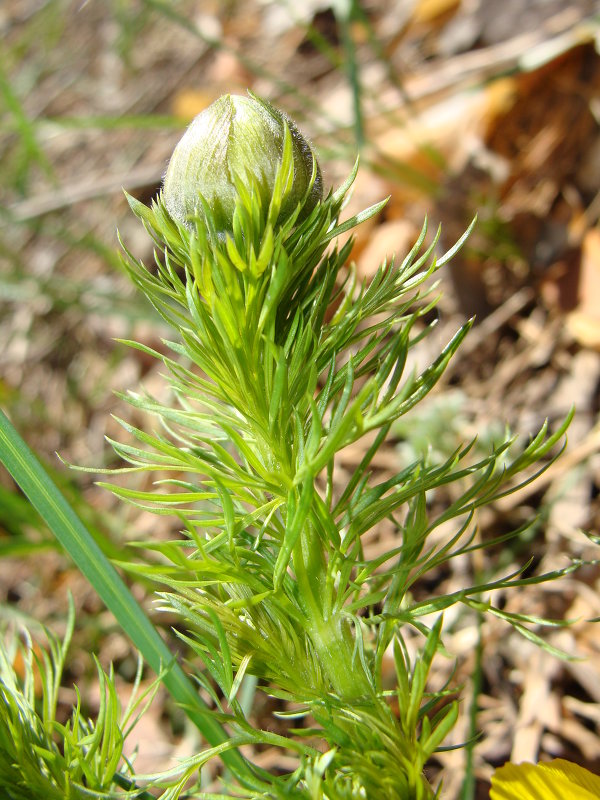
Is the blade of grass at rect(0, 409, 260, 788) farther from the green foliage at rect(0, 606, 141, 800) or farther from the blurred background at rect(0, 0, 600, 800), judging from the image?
the blurred background at rect(0, 0, 600, 800)

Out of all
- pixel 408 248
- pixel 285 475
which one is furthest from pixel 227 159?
pixel 408 248

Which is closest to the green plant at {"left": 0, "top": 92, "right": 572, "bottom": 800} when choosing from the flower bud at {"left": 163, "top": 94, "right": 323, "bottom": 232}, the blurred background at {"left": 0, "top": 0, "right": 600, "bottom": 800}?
the flower bud at {"left": 163, "top": 94, "right": 323, "bottom": 232}

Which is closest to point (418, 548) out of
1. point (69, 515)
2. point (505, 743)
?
point (69, 515)

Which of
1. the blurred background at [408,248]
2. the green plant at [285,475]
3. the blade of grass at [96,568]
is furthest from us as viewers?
the blurred background at [408,248]

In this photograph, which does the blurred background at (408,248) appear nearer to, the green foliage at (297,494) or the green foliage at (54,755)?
the green foliage at (297,494)

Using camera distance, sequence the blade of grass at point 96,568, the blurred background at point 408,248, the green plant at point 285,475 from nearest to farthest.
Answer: the green plant at point 285,475 < the blade of grass at point 96,568 < the blurred background at point 408,248

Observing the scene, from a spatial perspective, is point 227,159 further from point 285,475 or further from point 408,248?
point 408,248

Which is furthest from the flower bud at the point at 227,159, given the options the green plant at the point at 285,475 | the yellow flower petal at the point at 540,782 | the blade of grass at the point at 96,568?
the yellow flower petal at the point at 540,782
